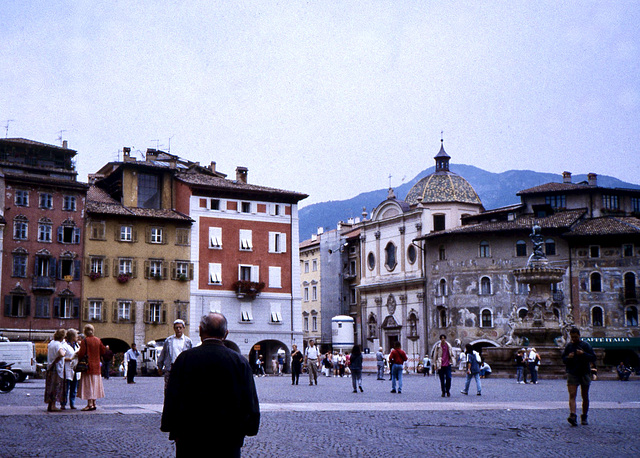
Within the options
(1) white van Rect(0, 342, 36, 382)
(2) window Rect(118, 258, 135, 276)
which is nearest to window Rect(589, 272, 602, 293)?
(2) window Rect(118, 258, 135, 276)

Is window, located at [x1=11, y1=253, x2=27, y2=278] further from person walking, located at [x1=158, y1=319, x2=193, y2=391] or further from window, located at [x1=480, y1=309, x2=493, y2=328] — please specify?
person walking, located at [x1=158, y1=319, x2=193, y2=391]

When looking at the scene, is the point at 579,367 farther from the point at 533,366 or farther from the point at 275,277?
the point at 275,277

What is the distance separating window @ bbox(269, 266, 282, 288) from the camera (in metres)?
64.1

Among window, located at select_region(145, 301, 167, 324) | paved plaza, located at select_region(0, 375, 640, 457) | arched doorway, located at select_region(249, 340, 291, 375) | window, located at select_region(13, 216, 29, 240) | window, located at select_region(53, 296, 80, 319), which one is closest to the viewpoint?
paved plaza, located at select_region(0, 375, 640, 457)

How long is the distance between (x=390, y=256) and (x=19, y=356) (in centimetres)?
4734

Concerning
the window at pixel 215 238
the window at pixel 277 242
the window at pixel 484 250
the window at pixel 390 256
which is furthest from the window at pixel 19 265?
the window at pixel 390 256

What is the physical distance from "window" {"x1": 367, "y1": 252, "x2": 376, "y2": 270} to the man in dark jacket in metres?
75.5

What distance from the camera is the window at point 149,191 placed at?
2500 inches

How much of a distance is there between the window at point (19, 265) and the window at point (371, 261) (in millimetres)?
34944

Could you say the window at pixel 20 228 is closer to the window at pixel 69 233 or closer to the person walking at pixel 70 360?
the window at pixel 69 233

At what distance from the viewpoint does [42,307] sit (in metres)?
55.8

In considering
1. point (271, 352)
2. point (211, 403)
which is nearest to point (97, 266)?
point (271, 352)

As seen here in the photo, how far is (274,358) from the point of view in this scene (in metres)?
64.2

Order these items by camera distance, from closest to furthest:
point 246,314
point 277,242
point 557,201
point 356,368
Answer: point 356,368 → point 246,314 → point 277,242 → point 557,201
